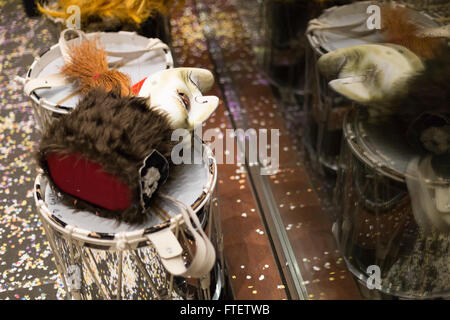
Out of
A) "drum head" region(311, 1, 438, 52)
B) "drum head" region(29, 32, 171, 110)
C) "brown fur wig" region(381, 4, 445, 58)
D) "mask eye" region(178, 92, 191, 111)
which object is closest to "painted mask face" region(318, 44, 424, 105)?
→ "brown fur wig" region(381, 4, 445, 58)

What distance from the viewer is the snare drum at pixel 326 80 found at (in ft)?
3.65

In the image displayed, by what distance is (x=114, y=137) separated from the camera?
27.1 inches

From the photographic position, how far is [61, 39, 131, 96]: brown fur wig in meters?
0.97

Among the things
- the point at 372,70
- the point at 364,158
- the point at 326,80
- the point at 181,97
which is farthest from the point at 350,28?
the point at 181,97

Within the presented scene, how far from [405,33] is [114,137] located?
617 millimetres

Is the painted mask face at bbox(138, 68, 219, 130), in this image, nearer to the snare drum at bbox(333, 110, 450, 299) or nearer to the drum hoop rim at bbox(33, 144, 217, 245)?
the drum hoop rim at bbox(33, 144, 217, 245)

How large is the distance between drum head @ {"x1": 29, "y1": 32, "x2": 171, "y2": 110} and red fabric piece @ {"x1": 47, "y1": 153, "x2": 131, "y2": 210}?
246 mm

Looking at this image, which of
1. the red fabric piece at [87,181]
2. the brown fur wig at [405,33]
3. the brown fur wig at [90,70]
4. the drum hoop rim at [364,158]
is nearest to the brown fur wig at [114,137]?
the red fabric piece at [87,181]

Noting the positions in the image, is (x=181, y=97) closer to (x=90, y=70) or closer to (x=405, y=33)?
(x=90, y=70)

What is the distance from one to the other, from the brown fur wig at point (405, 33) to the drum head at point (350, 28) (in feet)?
0.07

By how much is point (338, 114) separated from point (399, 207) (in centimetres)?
40

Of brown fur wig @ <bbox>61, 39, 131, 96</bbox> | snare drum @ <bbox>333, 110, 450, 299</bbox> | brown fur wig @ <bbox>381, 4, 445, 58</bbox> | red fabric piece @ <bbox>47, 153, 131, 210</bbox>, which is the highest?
brown fur wig @ <bbox>381, 4, 445, 58</bbox>
